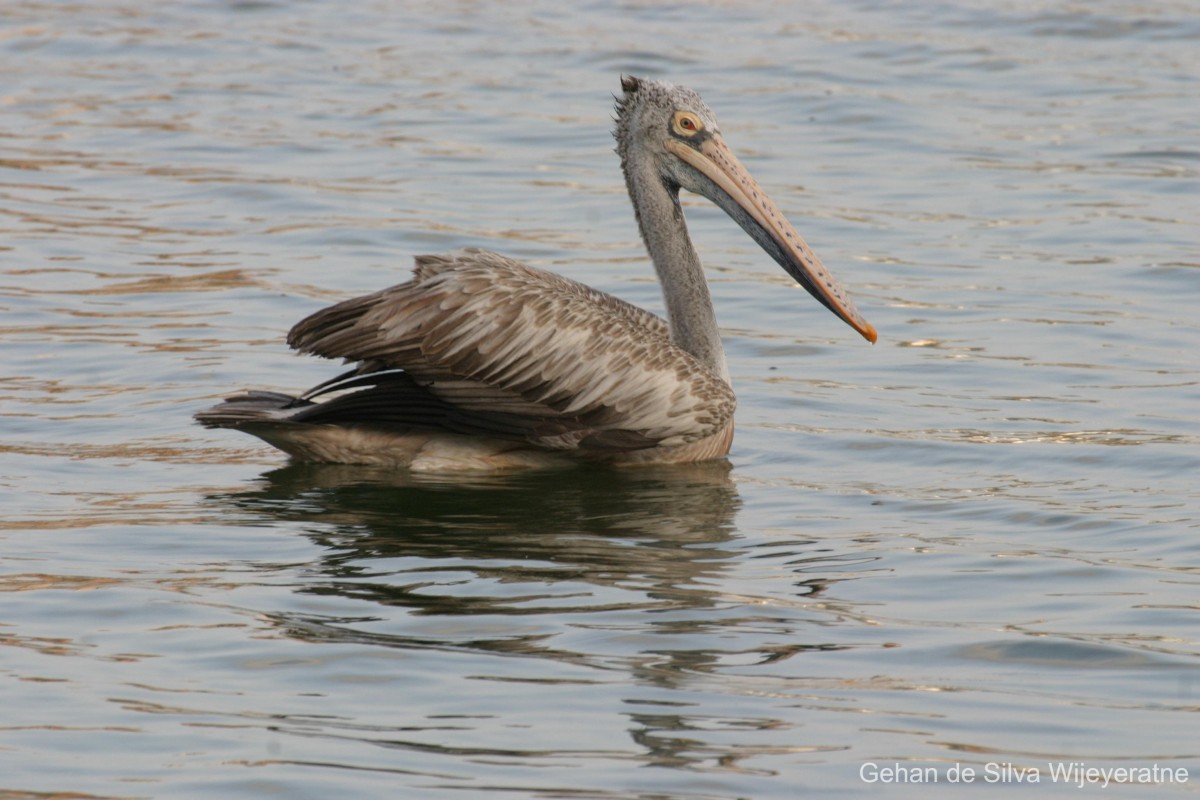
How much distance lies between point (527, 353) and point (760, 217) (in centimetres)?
118

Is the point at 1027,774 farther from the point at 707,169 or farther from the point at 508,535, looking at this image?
the point at 707,169

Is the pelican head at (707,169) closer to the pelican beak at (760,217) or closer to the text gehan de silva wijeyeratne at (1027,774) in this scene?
the pelican beak at (760,217)

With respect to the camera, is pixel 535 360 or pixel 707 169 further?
pixel 707 169

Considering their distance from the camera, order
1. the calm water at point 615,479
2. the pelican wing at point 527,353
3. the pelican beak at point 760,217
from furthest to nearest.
→ the pelican beak at point 760,217 → the pelican wing at point 527,353 → the calm water at point 615,479

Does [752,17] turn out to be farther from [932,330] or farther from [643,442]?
[643,442]

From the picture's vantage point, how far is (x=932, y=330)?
32.1 ft

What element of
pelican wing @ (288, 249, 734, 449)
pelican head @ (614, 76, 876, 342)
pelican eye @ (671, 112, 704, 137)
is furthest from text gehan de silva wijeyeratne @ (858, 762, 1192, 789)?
pelican eye @ (671, 112, 704, 137)

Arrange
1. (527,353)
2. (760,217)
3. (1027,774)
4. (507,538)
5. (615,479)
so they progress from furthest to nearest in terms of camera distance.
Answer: (760,217) < (615,479) < (527,353) < (507,538) < (1027,774)

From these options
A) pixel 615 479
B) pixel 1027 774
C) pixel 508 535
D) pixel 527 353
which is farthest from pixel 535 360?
pixel 1027 774

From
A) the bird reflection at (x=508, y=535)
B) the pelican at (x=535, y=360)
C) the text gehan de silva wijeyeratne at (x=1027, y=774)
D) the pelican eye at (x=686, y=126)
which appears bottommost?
the bird reflection at (x=508, y=535)

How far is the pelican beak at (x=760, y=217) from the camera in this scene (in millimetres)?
7801

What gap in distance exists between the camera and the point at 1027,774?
4598mm

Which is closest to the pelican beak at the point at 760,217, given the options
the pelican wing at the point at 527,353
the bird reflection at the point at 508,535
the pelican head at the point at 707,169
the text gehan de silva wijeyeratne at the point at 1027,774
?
the pelican head at the point at 707,169

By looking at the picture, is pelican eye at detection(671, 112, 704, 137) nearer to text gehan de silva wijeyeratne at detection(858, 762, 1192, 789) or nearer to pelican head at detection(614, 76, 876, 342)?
pelican head at detection(614, 76, 876, 342)
